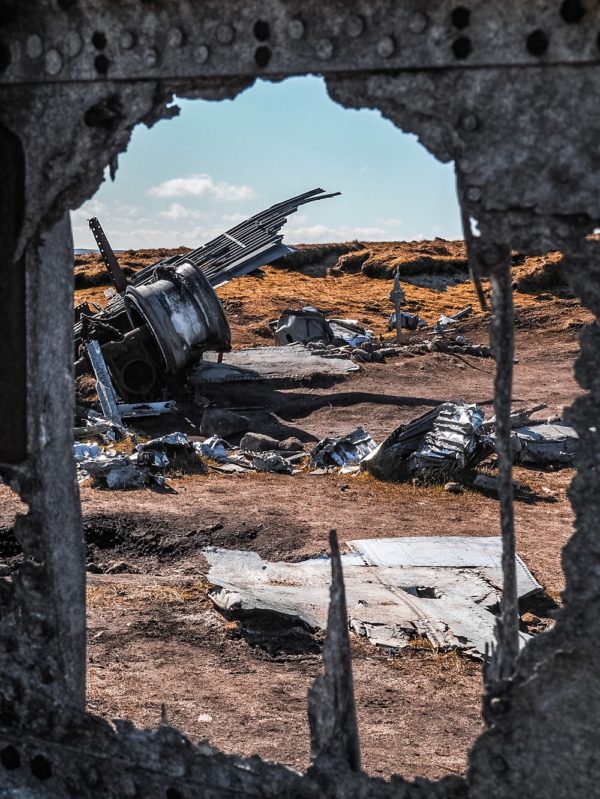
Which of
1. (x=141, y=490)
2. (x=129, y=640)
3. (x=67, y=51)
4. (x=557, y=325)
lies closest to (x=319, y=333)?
(x=557, y=325)

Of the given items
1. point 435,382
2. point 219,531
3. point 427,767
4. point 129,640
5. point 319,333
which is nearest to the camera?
point 427,767

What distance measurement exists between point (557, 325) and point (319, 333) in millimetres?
6150

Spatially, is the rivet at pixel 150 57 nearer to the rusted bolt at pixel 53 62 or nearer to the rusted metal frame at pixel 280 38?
the rusted metal frame at pixel 280 38

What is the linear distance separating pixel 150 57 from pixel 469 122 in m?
1.25

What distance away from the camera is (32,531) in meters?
4.27

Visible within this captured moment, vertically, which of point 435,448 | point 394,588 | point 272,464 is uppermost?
point 435,448

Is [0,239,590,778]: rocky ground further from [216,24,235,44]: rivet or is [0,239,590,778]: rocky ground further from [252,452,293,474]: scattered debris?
[216,24,235,44]: rivet

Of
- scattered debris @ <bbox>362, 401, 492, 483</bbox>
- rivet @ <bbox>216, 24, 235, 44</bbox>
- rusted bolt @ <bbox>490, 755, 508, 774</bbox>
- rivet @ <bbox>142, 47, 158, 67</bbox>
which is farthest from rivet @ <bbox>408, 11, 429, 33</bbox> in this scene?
scattered debris @ <bbox>362, 401, 492, 483</bbox>

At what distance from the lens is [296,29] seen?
361 cm

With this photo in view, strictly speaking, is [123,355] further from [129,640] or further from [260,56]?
[260,56]

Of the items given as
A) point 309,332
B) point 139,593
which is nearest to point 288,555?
point 139,593

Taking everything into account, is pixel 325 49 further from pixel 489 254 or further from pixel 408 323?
pixel 408 323

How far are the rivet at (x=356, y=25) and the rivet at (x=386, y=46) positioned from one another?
0.08 metres

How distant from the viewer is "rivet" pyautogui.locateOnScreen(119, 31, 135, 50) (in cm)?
381
